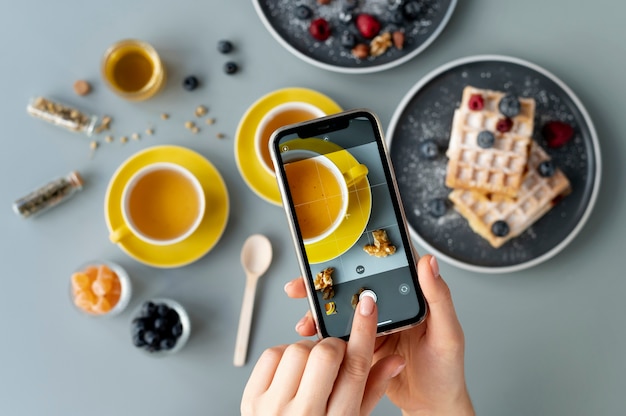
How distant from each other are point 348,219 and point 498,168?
59 centimetres

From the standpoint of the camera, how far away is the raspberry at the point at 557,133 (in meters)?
1.46

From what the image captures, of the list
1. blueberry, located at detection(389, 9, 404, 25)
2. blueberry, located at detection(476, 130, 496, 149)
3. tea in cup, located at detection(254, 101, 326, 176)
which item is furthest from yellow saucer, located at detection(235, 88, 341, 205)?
blueberry, located at detection(476, 130, 496, 149)

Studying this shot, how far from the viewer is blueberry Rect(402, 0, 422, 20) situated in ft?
4.78

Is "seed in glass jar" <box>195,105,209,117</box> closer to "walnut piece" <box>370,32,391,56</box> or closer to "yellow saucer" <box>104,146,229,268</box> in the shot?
"yellow saucer" <box>104,146,229,268</box>

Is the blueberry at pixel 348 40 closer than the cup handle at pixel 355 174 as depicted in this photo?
No

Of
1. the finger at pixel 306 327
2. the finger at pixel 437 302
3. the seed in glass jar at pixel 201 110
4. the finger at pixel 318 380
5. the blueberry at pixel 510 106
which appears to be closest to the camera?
the finger at pixel 318 380

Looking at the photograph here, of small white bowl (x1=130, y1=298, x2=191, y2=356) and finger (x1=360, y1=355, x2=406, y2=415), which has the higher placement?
small white bowl (x1=130, y1=298, x2=191, y2=356)

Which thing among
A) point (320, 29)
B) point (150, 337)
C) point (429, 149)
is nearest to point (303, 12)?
point (320, 29)

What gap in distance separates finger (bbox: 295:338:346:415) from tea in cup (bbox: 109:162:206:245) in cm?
67

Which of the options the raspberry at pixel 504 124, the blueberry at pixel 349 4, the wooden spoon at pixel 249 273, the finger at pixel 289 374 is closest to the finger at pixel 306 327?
the finger at pixel 289 374

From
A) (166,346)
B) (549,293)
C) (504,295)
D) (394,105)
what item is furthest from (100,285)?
(549,293)

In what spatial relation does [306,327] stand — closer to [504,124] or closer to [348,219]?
[348,219]

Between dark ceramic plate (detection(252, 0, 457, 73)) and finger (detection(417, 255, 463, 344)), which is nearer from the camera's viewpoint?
finger (detection(417, 255, 463, 344))

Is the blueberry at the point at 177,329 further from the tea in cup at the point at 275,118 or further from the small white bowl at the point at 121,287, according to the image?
the tea in cup at the point at 275,118
